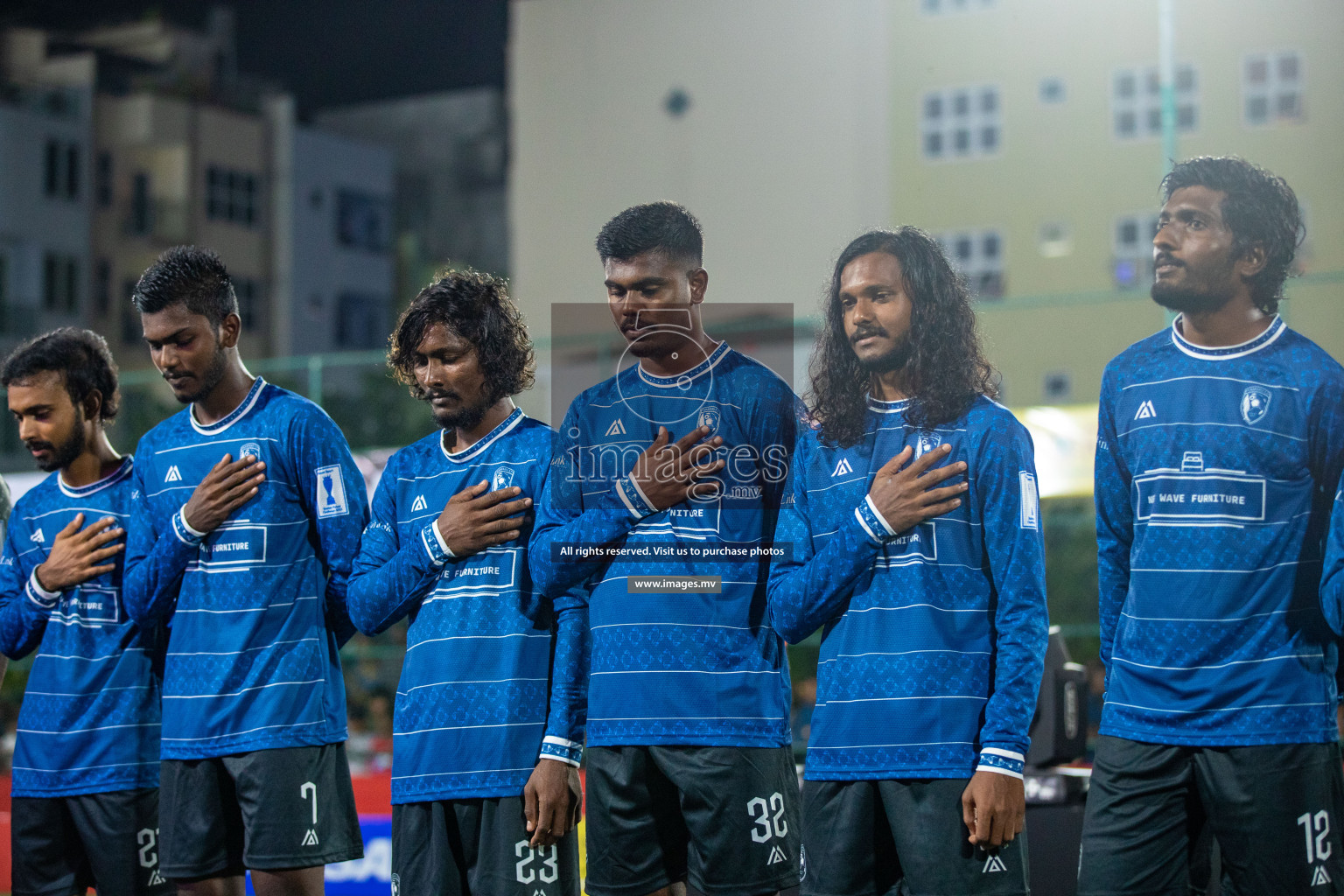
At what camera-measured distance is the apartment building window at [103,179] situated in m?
35.6

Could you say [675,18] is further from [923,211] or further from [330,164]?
[330,164]

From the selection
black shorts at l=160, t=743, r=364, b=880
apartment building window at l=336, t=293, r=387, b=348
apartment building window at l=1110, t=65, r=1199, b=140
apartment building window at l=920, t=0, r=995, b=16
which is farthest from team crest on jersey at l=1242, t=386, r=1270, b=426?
apartment building window at l=336, t=293, r=387, b=348

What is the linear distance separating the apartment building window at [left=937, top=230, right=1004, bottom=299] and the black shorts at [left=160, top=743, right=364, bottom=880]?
24730 mm

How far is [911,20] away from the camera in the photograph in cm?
2756

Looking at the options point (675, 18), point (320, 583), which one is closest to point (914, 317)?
point (320, 583)

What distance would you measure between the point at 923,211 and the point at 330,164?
18731 millimetres

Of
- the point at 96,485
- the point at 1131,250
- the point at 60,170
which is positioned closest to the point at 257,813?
the point at 96,485

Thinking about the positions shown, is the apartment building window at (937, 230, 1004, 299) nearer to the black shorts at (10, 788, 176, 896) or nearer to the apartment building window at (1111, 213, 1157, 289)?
the apartment building window at (1111, 213, 1157, 289)

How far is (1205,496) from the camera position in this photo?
11.2 feet

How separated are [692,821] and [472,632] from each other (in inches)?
29.3

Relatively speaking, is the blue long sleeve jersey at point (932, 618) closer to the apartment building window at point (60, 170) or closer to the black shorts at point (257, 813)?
the black shorts at point (257, 813)

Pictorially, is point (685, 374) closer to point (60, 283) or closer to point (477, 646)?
point (477, 646)

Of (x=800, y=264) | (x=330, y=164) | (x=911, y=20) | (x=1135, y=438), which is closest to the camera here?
(x=1135, y=438)

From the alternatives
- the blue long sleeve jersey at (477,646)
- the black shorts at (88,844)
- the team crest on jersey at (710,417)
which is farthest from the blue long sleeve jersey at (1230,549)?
the black shorts at (88,844)
